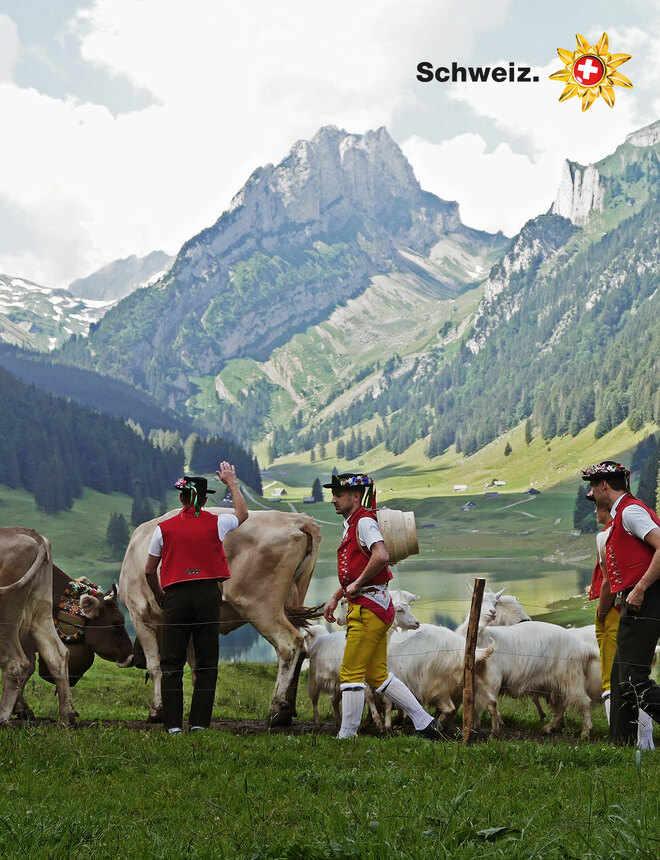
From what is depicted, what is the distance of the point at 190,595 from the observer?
1111cm

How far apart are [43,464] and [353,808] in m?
199

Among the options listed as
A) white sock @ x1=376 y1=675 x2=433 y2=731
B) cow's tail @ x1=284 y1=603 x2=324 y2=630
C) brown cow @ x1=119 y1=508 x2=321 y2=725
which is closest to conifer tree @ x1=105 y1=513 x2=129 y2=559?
brown cow @ x1=119 y1=508 x2=321 y2=725

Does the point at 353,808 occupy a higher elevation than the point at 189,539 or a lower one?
lower

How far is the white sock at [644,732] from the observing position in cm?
1002

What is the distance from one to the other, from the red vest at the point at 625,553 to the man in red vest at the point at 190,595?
4.60 metres

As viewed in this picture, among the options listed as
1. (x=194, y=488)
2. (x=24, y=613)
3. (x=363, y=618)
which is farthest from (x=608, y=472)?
(x=24, y=613)

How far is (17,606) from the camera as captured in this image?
12.7m

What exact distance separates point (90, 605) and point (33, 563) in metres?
3.15

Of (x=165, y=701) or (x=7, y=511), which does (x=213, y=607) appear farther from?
(x=7, y=511)

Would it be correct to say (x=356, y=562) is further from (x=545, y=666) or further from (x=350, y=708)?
(x=545, y=666)

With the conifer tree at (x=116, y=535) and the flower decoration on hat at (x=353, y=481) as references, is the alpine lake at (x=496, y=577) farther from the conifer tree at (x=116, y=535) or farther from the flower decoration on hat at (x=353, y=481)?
the flower decoration on hat at (x=353, y=481)

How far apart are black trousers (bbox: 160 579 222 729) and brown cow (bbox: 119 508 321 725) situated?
1966 mm

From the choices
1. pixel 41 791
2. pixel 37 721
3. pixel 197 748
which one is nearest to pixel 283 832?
pixel 41 791

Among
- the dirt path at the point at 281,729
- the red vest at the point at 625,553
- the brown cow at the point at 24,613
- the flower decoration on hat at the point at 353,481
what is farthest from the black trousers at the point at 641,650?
the brown cow at the point at 24,613
